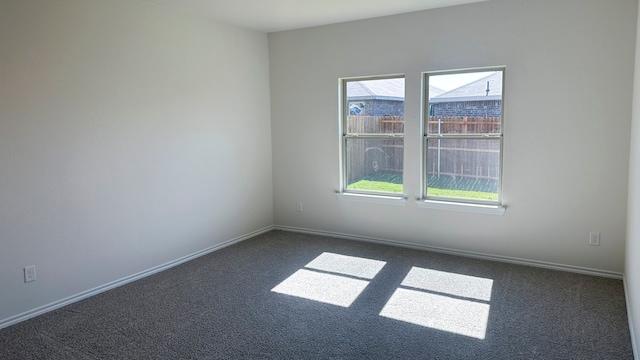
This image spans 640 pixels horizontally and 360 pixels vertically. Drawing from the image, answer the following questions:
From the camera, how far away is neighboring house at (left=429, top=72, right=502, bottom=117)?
4.10 meters

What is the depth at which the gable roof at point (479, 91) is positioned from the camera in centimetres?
408

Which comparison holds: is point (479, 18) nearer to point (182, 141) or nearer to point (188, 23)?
point (188, 23)

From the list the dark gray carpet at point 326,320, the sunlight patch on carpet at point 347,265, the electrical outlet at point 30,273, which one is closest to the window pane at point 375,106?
the sunlight patch on carpet at point 347,265

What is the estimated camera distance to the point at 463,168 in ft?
14.3

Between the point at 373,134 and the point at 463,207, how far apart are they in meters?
1.29

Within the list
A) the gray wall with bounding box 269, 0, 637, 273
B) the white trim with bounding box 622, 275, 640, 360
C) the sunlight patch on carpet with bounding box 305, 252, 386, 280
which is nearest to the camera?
the white trim with bounding box 622, 275, 640, 360

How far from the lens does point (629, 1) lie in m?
3.41

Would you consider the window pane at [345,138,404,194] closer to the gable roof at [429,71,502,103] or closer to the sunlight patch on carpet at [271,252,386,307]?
the gable roof at [429,71,502,103]

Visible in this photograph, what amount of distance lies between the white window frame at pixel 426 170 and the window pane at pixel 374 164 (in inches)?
10.7

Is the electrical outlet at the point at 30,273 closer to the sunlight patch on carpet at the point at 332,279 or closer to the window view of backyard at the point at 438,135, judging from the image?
the sunlight patch on carpet at the point at 332,279

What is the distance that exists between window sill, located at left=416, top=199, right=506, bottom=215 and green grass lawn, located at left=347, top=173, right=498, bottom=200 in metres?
0.10

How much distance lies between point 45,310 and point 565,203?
172 inches

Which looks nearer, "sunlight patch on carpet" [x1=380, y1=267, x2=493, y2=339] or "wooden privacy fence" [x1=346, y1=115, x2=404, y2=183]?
"sunlight patch on carpet" [x1=380, y1=267, x2=493, y2=339]

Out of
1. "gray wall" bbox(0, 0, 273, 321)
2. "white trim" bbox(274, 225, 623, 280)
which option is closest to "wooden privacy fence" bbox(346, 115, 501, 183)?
"white trim" bbox(274, 225, 623, 280)
